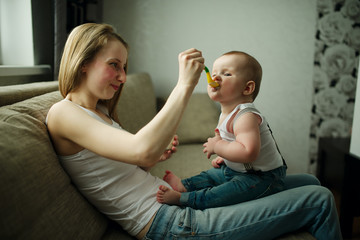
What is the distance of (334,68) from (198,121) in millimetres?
1428

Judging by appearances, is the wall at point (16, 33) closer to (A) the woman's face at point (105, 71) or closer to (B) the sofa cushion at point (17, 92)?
(B) the sofa cushion at point (17, 92)

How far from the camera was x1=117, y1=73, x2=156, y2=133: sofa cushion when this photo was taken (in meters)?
1.55

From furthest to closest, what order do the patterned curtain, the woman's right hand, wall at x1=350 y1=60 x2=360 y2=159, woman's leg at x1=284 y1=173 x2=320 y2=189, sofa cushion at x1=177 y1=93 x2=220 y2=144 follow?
the patterned curtain
sofa cushion at x1=177 y1=93 x2=220 y2=144
wall at x1=350 y1=60 x2=360 y2=159
woman's leg at x1=284 y1=173 x2=320 y2=189
the woman's right hand

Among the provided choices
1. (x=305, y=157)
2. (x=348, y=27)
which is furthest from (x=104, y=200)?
(x=348, y=27)

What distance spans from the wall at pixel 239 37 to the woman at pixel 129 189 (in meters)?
1.68

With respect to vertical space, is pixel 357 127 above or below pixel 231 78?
below

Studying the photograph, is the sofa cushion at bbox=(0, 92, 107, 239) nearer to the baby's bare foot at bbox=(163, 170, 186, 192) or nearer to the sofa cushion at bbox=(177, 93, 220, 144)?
the baby's bare foot at bbox=(163, 170, 186, 192)

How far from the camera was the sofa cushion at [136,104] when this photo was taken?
1.55 meters

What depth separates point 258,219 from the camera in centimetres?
83

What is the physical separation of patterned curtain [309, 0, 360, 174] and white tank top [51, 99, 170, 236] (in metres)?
2.27

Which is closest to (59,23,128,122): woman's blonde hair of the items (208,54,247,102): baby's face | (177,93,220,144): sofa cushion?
(208,54,247,102): baby's face

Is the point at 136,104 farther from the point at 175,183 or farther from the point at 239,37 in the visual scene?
the point at 239,37

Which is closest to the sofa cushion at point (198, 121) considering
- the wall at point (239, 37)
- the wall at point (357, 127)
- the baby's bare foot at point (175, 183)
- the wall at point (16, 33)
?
the wall at point (239, 37)

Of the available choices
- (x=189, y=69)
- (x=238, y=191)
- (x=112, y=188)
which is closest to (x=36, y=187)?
(x=112, y=188)
